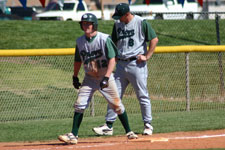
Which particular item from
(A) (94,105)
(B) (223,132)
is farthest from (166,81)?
(B) (223,132)

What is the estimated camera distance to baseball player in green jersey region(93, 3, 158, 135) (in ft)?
26.0

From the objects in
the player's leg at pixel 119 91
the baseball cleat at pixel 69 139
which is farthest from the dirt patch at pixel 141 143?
the player's leg at pixel 119 91

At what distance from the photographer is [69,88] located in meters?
11.2

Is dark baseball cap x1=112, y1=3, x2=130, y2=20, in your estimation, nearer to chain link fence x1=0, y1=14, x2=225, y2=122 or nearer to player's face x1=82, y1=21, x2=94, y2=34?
player's face x1=82, y1=21, x2=94, y2=34

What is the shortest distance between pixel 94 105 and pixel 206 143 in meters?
4.41

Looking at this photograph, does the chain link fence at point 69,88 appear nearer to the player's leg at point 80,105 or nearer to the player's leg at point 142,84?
the player's leg at point 142,84

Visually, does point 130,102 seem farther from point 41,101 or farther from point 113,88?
point 113,88

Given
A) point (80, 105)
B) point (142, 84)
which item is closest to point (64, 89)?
point (142, 84)

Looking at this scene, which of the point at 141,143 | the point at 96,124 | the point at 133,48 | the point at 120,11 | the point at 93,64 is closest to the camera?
the point at 93,64

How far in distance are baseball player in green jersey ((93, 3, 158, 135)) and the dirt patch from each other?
40 centimetres

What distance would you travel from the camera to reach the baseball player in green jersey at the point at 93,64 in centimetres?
717

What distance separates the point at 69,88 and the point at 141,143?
4.07m

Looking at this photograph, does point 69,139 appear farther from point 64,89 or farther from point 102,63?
point 64,89

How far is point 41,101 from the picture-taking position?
35.6ft
